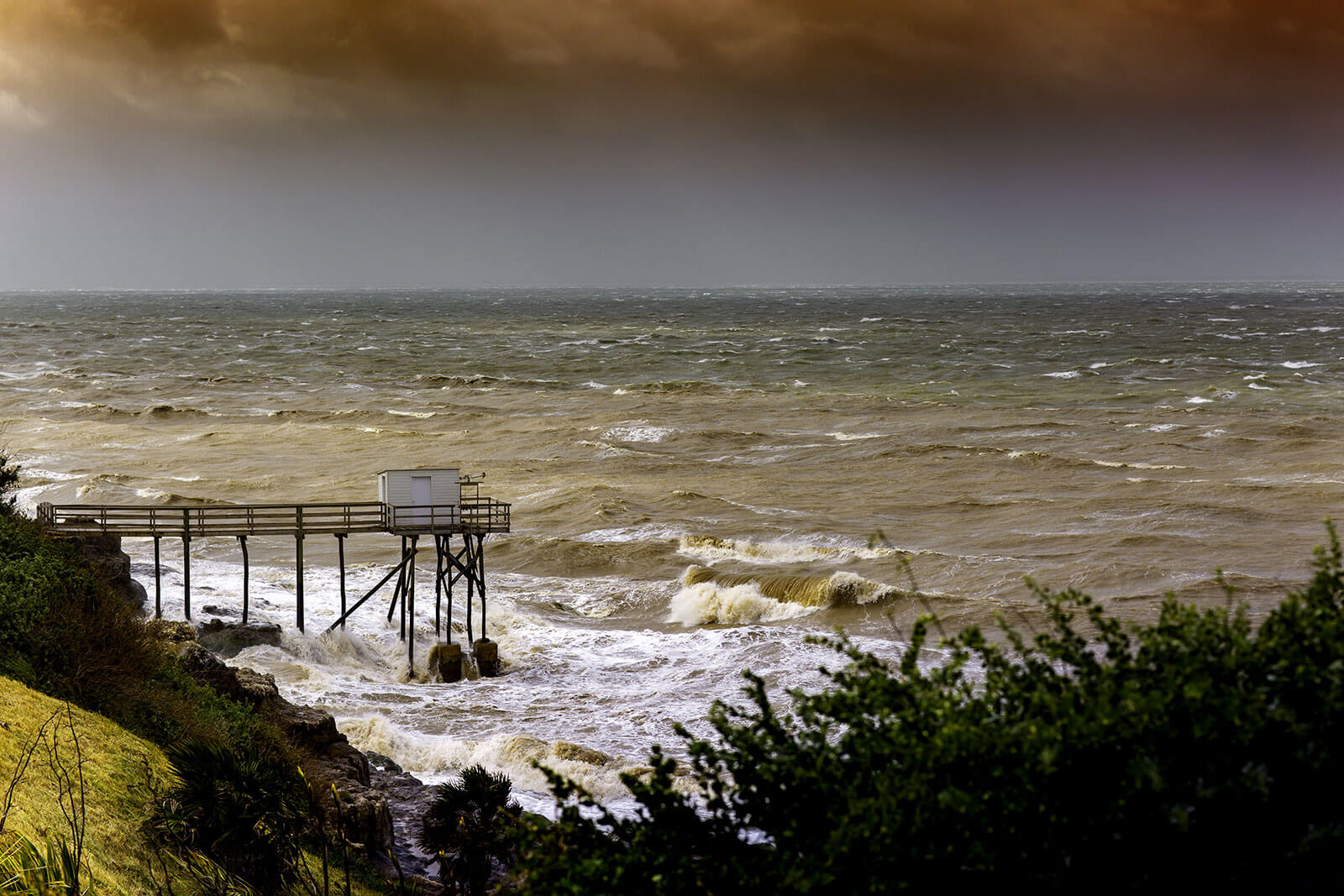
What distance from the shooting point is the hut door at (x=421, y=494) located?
31.9 metres

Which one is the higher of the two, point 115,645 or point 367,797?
point 115,645

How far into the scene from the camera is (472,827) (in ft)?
49.3

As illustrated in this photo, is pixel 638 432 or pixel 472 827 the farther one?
pixel 638 432

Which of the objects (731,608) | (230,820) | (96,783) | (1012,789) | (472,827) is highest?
(1012,789)

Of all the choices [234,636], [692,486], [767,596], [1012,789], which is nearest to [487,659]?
[234,636]

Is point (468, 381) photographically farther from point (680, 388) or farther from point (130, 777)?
point (130, 777)

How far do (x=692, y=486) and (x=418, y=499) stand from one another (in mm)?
21083

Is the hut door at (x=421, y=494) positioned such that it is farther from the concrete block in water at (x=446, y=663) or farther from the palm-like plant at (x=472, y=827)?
the palm-like plant at (x=472, y=827)

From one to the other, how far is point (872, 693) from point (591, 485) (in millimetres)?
41382

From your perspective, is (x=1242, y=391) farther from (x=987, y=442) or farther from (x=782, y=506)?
(x=782, y=506)

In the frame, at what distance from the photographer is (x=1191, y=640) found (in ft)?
30.3

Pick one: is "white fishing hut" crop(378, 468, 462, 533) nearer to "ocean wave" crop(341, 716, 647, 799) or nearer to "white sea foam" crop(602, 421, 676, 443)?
"ocean wave" crop(341, 716, 647, 799)

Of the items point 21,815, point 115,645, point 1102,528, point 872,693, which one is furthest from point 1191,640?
point 1102,528

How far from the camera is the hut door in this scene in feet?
105
